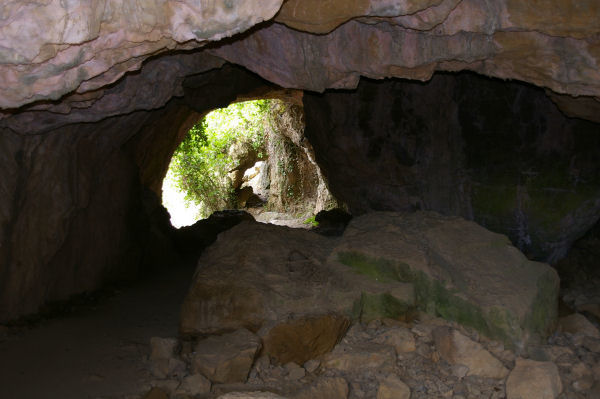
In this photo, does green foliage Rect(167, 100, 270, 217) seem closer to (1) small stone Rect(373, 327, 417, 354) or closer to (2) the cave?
(2) the cave

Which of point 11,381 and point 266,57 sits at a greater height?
point 266,57

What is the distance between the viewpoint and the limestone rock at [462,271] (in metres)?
4.50

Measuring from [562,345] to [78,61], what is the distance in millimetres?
4464

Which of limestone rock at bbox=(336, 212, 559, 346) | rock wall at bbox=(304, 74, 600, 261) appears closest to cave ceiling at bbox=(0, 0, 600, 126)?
rock wall at bbox=(304, 74, 600, 261)

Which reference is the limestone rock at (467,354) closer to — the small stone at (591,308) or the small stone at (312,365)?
the small stone at (312,365)

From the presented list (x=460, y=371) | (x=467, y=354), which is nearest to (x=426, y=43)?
(x=467, y=354)

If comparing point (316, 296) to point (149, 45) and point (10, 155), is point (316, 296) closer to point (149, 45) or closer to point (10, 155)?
point (149, 45)

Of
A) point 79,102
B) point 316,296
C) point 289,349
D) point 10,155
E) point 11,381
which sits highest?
point 79,102

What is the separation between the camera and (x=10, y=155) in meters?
4.84

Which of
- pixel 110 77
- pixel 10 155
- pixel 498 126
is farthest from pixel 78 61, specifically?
pixel 498 126

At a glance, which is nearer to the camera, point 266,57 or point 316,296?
point 316,296

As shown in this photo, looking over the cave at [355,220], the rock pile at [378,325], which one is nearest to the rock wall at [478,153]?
the cave at [355,220]

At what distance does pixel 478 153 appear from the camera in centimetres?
699

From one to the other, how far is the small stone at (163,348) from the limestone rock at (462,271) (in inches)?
68.9
